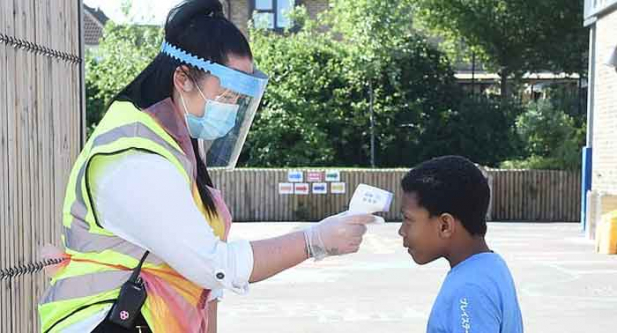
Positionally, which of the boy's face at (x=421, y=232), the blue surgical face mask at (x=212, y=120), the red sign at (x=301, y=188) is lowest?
the red sign at (x=301, y=188)

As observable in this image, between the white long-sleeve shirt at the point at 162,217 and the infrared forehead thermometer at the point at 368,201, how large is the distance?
0.43 meters

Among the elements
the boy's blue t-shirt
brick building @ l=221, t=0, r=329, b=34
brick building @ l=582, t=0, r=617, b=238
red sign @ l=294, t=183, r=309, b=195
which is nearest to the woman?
the boy's blue t-shirt

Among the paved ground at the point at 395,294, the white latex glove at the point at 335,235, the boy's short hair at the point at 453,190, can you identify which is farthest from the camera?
the paved ground at the point at 395,294

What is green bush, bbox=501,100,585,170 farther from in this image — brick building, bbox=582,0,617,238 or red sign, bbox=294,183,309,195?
red sign, bbox=294,183,309,195

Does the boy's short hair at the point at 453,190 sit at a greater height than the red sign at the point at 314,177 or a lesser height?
greater

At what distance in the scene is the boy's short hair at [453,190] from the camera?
9.29 ft

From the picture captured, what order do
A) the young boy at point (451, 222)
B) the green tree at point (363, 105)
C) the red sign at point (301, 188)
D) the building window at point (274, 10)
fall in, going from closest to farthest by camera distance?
the young boy at point (451, 222) → the red sign at point (301, 188) → the green tree at point (363, 105) → the building window at point (274, 10)

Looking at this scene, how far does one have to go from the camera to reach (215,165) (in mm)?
3084

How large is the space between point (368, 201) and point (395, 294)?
331 inches

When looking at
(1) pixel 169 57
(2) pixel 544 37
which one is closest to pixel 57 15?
(1) pixel 169 57

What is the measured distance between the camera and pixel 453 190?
9.29 ft

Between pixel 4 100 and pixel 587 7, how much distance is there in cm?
1668

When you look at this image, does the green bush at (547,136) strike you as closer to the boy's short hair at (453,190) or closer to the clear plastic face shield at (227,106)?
the boy's short hair at (453,190)

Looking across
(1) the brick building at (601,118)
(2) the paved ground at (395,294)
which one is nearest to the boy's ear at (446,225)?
(2) the paved ground at (395,294)
